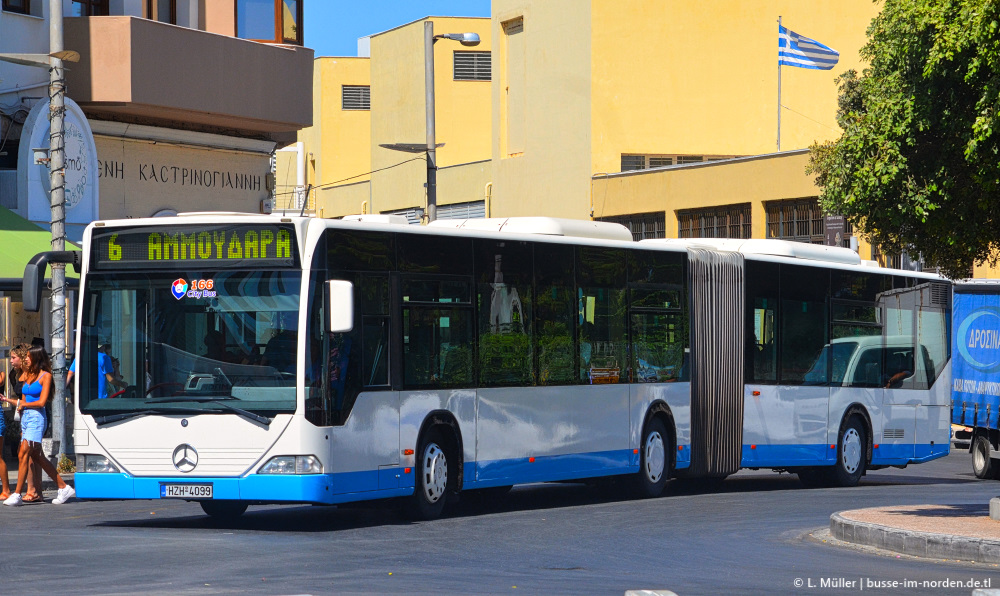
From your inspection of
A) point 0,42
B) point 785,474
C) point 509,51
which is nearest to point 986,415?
point 785,474

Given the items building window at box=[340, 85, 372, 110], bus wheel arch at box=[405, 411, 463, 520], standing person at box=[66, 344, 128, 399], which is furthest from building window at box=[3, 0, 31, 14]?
building window at box=[340, 85, 372, 110]

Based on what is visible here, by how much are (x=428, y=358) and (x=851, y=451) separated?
29.1 ft

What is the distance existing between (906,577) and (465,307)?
5970 mm

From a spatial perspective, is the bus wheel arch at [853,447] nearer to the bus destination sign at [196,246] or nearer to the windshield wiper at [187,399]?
the bus destination sign at [196,246]

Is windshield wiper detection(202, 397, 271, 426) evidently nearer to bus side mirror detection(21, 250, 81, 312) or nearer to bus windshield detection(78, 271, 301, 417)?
bus windshield detection(78, 271, 301, 417)

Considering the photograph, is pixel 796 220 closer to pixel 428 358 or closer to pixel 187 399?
pixel 428 358

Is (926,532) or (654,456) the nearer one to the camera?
(926,532)

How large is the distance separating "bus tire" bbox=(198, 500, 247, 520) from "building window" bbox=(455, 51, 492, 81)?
191 ft

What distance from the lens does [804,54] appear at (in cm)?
5366

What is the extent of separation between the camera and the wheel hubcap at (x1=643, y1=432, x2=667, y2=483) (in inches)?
766

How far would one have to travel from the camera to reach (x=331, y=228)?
14867 mm

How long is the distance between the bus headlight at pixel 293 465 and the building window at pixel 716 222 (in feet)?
121

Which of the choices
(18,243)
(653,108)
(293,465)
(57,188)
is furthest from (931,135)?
(653,108)

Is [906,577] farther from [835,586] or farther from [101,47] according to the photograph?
[101,47]
